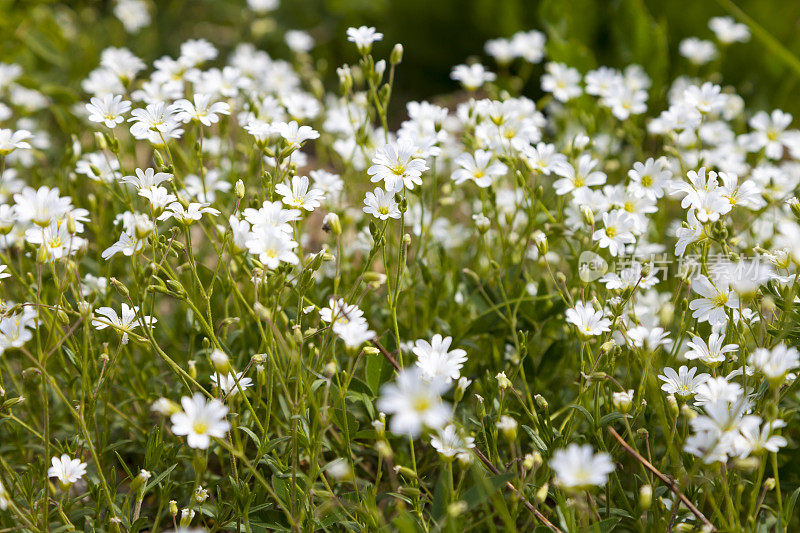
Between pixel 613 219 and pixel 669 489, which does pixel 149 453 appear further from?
pixel 613 219

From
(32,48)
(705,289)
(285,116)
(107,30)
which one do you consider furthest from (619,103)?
(107,30)

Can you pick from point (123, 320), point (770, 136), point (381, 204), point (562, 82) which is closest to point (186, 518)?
point (123, 320)

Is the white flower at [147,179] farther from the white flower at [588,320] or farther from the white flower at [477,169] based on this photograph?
the white flower at [588,320]

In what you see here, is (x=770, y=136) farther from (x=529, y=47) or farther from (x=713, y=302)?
(x=713, y=302)

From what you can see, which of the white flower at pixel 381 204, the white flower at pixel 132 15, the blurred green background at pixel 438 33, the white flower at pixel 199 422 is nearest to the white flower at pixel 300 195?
the white flower at pixel 381 204

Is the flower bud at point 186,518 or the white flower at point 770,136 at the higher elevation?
the white flower at point 770,136
